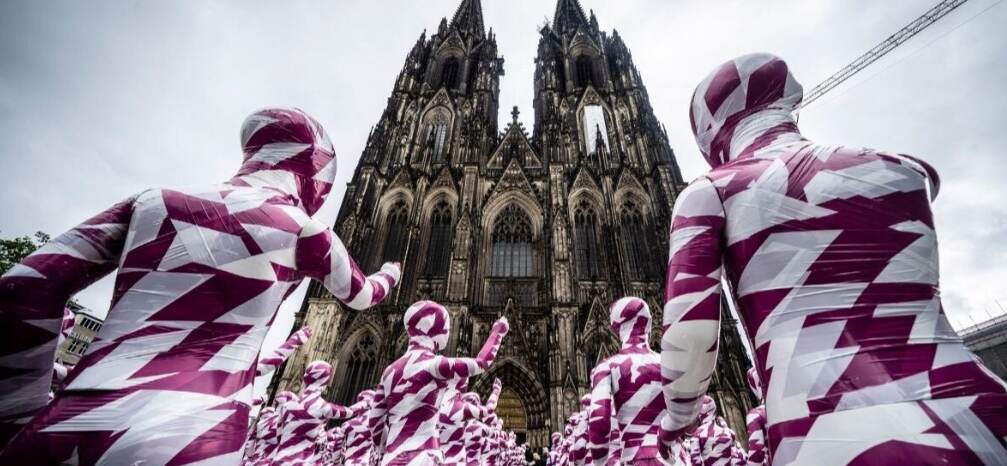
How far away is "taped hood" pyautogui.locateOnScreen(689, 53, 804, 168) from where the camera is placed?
4.28ft

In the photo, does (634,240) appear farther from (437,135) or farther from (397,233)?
(437,135)

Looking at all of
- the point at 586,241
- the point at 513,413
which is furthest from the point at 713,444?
the point at 586,241

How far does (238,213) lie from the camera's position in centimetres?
116

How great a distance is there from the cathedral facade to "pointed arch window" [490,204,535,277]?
53 mm

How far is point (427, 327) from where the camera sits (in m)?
3.00

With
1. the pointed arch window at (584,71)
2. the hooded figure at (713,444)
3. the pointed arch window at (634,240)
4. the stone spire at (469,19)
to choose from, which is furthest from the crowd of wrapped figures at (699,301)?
the stone spire at (469,19)

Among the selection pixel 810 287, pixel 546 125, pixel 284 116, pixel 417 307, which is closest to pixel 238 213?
pixel 284 116

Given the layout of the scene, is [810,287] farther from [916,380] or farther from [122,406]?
[122,406]

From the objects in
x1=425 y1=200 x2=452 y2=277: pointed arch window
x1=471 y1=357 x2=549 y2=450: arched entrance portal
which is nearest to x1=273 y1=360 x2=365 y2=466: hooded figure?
x1=471 y1=357 x2=549 y2=450: arched entrance portal

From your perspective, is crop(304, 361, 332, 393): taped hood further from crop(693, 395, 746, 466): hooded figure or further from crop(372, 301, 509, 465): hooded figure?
crop(693, 395, 746, 466): hooded figure

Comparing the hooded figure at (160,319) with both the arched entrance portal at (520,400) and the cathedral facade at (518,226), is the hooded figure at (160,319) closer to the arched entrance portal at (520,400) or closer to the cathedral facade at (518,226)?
the cathedral facade at (518,226)

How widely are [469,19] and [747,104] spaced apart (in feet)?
96.6

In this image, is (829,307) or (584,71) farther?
(584,71)

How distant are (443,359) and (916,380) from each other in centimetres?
223
